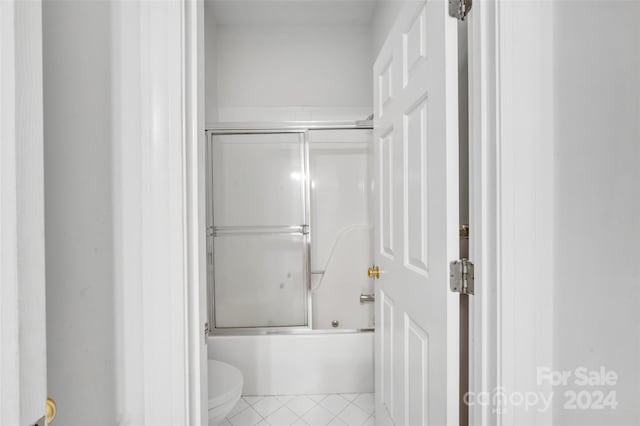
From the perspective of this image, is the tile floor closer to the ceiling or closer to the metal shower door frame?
the metal shower door frame

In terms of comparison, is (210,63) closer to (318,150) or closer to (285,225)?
(318,150)

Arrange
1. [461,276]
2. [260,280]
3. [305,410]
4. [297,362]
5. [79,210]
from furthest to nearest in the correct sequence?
1. [260,280]
2. [297,362]
3. [305,410]
4. [461,276]
5. [79,210]

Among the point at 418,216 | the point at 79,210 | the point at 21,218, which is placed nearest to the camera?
the point at 21,218

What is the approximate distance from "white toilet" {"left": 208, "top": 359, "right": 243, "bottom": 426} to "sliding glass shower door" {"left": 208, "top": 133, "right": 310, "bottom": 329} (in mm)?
742

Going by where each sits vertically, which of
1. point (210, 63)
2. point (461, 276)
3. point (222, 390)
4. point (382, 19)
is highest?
point (382, 19)

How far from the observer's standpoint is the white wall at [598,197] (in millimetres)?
679

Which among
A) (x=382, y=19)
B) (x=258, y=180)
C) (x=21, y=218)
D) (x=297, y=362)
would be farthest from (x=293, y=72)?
(x=21, y=218)

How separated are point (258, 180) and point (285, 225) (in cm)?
39

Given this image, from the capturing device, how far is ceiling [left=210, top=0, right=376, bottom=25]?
7.95ft

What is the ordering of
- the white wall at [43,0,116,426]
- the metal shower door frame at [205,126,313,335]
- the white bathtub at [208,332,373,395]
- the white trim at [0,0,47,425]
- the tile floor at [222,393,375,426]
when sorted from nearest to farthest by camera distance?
the white trim at [0,0,47,425] < the white wall at [43,0,116,426] < the tile floor at [222,393,375,426] < the white bathtub at [208,332,373,395] < the metal shower door frame at [205,126,313,335]

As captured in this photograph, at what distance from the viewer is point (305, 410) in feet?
6.40

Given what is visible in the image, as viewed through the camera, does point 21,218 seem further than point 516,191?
No

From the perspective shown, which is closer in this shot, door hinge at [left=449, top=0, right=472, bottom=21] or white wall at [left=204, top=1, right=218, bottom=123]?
door hinge at [left=449, top=0, right=472, bottom=21]

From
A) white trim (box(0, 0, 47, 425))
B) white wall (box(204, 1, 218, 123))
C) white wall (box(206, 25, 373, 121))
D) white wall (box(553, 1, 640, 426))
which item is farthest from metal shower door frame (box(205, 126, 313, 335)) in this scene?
white trim (box(0, 0, 47, 425))
